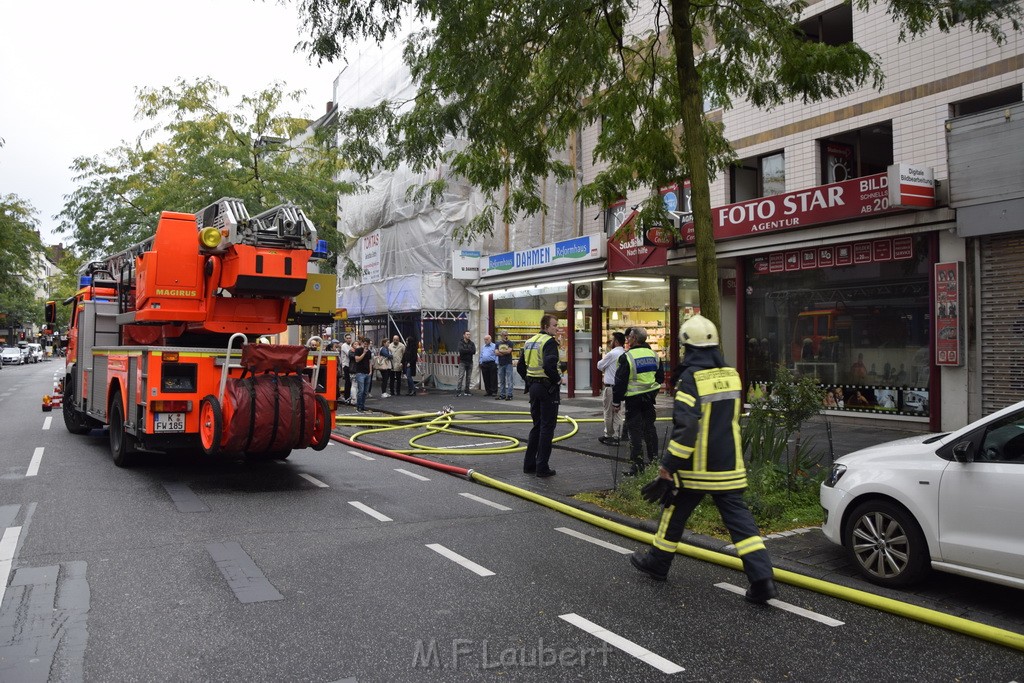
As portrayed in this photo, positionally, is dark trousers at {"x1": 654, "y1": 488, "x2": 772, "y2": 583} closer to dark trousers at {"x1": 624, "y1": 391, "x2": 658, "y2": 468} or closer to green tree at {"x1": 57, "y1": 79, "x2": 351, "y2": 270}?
dark trousers at {"x1": 624, "y1": 391, "x2": 658, "y2": 468}

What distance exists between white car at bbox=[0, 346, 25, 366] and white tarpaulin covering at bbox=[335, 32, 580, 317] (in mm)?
41848

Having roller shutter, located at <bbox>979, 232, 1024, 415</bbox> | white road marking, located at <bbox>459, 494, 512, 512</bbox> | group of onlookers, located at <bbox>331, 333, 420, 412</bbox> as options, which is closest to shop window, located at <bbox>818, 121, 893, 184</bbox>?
roller shutter, located at <bbox>979, 232, 1024, 415</bbox>

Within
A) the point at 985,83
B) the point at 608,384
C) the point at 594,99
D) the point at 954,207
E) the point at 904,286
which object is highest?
the point at 985,83

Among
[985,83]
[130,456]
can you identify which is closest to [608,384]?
[130,456]

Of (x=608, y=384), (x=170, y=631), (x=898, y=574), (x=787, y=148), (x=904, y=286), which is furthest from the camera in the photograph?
(x=787, y=148)

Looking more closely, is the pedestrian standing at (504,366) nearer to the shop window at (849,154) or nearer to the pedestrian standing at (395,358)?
the pedestrian standing at (395,358)

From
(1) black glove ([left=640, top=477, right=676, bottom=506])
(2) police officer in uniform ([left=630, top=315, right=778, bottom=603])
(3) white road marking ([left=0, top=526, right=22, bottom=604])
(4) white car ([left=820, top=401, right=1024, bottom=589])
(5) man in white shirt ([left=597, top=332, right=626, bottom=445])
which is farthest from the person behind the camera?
(5) man in white shirt ([left=597, top=332, right=626, bottom=445])

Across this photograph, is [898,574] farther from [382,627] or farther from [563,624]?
[382,627]

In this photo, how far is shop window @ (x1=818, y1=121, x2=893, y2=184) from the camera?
48.0ft

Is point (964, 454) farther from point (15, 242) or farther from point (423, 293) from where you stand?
point (15, 242)

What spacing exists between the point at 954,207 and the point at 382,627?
11076mm

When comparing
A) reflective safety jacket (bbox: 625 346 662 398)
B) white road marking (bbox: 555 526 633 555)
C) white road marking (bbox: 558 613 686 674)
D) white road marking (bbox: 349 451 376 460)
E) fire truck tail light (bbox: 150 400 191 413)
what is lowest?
white road marking (bbox: 558 613 686 674)

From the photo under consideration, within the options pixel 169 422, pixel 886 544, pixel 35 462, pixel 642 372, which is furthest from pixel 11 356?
pixel 886 544

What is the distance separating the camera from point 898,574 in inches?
204
